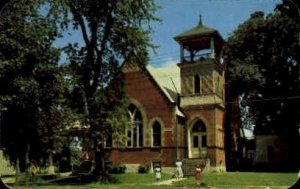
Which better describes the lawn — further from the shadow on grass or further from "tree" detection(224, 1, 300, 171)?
"tree" detection(224, 1, 300, 171)

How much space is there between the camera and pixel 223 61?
2250 centimetres

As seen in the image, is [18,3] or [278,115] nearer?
[18,3]

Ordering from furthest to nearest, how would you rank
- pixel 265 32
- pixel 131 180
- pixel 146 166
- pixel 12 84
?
pixel 265 32, pixel 146 166, pixel 131 180, pixel 12 84

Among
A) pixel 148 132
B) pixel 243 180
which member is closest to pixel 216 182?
pixel 243 180

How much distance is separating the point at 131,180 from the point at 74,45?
6874mm

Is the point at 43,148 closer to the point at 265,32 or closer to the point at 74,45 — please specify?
the point at 74,45

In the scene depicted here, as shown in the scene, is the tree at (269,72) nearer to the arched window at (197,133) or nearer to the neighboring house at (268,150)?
the neighboring house at (268,150)

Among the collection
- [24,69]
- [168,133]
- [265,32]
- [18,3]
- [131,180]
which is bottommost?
[131,180]

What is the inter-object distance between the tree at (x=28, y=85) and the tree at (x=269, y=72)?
6.31 metres

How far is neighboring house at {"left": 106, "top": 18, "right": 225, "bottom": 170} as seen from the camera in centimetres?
1853

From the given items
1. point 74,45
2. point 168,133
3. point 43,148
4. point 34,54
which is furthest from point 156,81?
point 43,148

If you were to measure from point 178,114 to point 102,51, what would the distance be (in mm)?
4582

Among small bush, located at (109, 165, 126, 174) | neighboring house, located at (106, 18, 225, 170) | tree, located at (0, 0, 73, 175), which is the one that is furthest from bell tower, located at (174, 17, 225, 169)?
tree, located at (0, 0, 73, 175)

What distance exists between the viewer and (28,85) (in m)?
12.2
